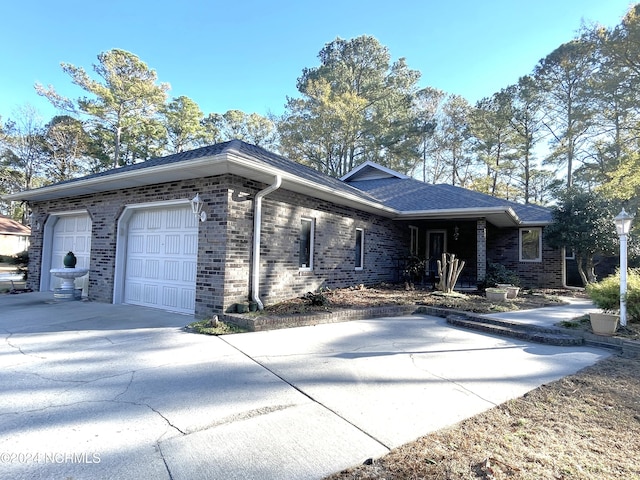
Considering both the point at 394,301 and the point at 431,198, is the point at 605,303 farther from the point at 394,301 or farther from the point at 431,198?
the point at 431,198

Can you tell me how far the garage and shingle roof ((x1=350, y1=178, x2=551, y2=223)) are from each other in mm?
9641

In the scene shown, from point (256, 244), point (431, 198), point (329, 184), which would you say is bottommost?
point (256, 244)

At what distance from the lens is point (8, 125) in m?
25.2

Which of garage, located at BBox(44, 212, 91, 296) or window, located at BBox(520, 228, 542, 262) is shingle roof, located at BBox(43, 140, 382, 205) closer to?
garage, located at BBox(44, 212, 91, 296)

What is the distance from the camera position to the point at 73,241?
1025 centimetres

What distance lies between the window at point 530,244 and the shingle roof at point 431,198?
0.55 m

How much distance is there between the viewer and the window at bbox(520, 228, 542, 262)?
46.9 feet

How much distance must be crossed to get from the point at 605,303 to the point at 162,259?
29.9 feet

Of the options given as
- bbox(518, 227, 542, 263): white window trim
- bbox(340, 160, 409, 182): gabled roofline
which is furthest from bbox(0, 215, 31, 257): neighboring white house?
bbox(518, 227, 542, 263): white window trim

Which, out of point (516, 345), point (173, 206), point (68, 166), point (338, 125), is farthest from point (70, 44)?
point (516, 345)

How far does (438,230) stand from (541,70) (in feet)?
52.8

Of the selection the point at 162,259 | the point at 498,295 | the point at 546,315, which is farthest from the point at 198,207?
the point at 498,295

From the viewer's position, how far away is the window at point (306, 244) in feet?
28.5

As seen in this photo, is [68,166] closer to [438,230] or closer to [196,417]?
[438,230]
